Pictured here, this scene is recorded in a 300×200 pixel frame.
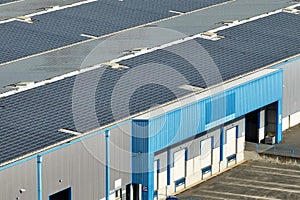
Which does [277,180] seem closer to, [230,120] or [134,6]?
[230,120]

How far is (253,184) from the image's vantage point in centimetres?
7925

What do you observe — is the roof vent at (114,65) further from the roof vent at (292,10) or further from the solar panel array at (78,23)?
the roof vent at (292,10)

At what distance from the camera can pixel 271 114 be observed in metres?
87.9

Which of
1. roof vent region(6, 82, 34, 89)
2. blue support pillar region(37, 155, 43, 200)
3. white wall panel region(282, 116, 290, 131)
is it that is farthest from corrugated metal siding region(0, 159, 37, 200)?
white wall panel region(282, 116, 290, 131)

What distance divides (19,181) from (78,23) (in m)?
35.8

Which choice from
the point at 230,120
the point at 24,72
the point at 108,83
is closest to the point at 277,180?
the point at 230,120

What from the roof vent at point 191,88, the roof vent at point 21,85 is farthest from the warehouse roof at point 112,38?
the roof vent at point 191,88

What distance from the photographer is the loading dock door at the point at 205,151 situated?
8094cm

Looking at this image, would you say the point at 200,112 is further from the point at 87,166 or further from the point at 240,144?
the point at 87,166

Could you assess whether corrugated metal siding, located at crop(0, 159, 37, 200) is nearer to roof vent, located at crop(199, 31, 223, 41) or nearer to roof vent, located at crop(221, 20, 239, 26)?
roof vent, located at crop(199, 31, 223, 41)

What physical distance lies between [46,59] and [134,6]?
20.9m

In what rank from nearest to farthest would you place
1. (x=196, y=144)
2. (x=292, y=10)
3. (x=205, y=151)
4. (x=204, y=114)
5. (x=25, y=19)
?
(x=204, y=114), (x=196, y=144), (x=205, y=151), (x=25, y=19), (x=292, y=10)

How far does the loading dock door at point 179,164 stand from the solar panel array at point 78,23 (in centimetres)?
1717

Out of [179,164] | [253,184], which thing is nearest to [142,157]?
[179,164]
